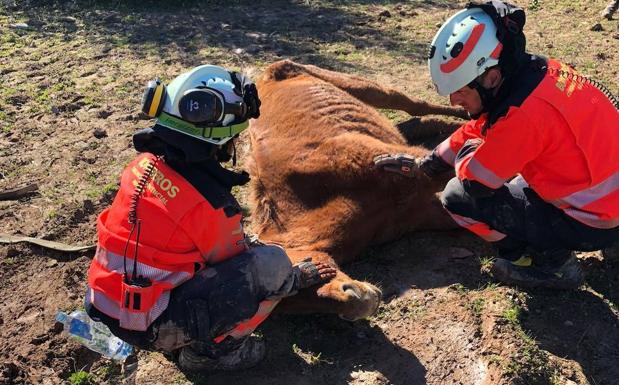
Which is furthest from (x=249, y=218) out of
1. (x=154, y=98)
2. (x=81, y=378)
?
(x=154, y=98)

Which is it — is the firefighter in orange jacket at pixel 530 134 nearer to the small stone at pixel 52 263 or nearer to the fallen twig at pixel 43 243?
the fallen twig at pixel 43 243

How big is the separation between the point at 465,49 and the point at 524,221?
1.15 m

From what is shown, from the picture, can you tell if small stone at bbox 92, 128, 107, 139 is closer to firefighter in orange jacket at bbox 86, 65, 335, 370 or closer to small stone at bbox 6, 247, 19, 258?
small stone at bbox 6, 247, 19, 258

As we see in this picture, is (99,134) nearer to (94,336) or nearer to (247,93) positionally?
(94,336)

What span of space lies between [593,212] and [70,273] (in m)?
3.49

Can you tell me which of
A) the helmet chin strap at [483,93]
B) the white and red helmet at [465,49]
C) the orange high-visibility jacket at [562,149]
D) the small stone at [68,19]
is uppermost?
the white and red helmet at [465,49]

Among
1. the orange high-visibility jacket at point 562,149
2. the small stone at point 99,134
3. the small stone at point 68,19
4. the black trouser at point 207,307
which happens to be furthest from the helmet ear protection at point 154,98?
the small stone at point 68,19

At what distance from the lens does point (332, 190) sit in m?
4.61

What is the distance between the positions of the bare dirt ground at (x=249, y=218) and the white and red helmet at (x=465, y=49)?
140cm

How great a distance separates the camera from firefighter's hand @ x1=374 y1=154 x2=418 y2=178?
14.2 ft

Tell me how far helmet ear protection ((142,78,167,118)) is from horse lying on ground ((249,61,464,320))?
1.51 metres

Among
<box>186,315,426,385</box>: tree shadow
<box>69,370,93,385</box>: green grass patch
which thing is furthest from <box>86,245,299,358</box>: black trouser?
<box>69,370,93,385</box>: green grass patch

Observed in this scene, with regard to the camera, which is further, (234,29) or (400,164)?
(234,29)

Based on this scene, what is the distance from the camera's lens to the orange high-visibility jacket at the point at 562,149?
3.31 meters
